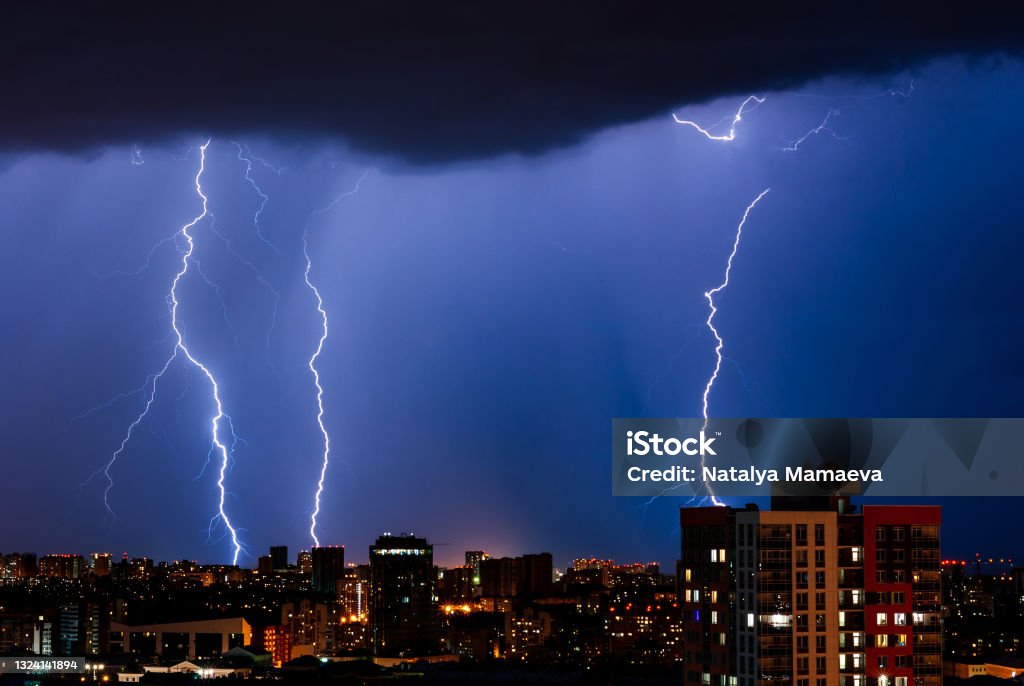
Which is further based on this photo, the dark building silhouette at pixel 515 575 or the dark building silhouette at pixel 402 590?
the dark building silhouette at pixel 515 575

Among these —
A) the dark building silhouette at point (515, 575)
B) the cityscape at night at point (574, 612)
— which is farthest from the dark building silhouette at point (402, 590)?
the dark building silhouette at point (515, 575)

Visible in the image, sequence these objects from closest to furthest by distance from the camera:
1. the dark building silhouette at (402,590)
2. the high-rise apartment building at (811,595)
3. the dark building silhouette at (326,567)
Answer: the high-rise apartment building at (811,595), the dark building silhouette at (402,590), the dark building silhouette at (326,567)

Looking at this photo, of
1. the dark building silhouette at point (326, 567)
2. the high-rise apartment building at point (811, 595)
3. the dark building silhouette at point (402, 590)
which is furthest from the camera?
the dark building silhouette at point (326, 567)

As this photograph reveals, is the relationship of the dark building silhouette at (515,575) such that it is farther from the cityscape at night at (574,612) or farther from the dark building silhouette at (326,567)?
the dark building silhouette at (326,567)

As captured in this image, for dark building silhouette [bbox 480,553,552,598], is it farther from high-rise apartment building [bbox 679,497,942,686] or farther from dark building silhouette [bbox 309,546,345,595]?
high-rise apartment building [bbox 679,497,942,686]

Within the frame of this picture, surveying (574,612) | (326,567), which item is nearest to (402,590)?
(574,612)

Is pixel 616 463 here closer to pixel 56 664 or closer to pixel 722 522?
pixel 722 522
